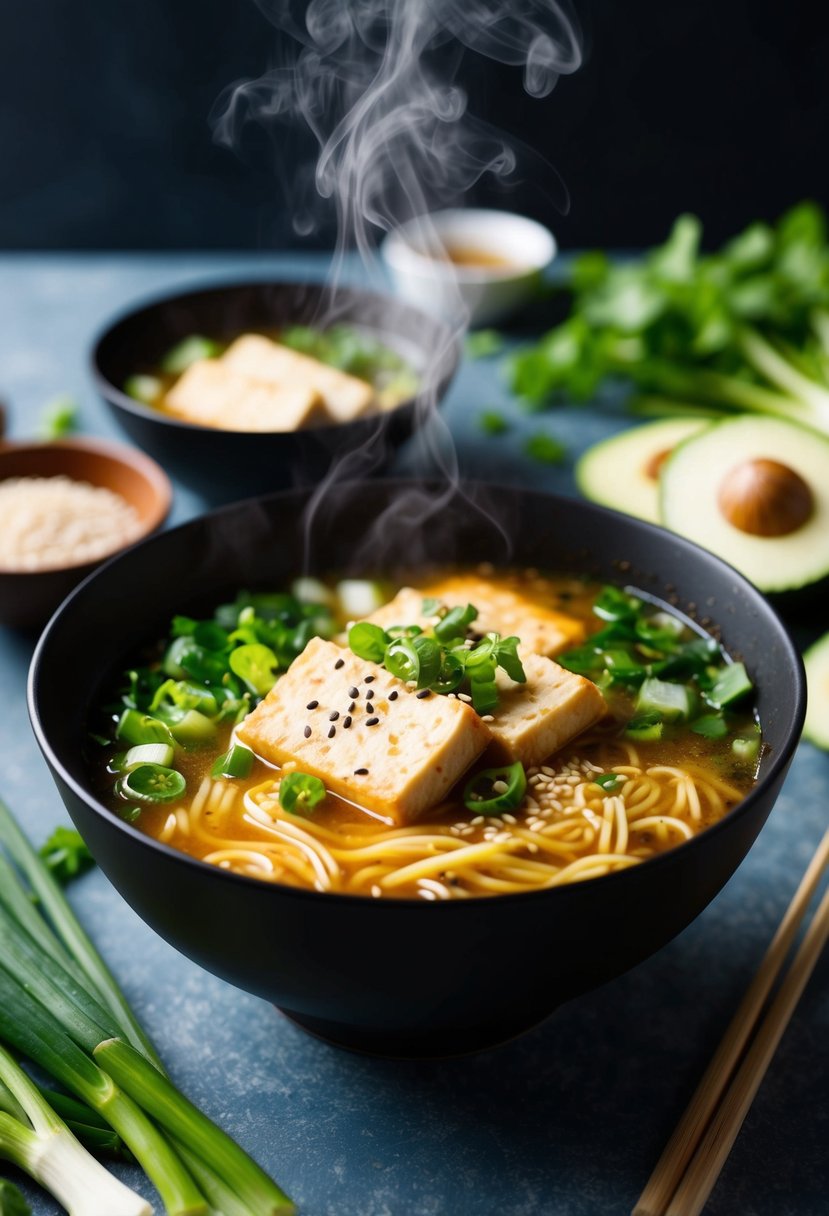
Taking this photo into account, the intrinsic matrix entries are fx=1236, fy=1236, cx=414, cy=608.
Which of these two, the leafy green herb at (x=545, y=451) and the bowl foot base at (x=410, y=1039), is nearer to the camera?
the bowl foot base at (x=410, y=1039)

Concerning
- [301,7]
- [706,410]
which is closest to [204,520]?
[706,410]

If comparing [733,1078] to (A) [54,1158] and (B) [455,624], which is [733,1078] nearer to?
(B) [455,624]

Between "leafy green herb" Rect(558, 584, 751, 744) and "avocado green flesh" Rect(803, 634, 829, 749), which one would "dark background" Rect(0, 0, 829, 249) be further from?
"leafy green herb" Rect(558, 584, 751, 744)

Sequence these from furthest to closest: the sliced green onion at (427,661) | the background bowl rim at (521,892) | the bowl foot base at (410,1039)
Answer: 1. the sliced green onion at (427,661)
2. the bowl foot base at (410,1039)
3. the background bowl rim at (521,892)

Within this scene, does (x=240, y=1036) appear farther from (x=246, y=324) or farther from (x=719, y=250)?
(x=719, y=250)

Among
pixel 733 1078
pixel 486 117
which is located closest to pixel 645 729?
pixel 733 1078

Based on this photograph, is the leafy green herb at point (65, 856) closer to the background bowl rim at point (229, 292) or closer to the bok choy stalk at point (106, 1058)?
the bok choy stalk at point (106, 1058)

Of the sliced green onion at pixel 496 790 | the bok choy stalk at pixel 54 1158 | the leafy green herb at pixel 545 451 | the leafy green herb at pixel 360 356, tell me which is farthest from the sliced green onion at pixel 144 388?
the bok choy stalk at pixel 54 1158
